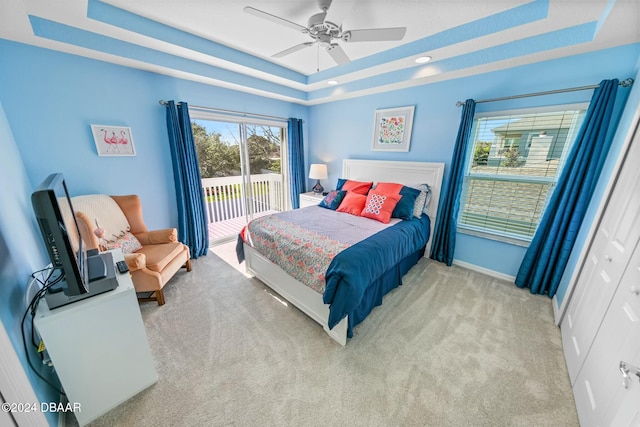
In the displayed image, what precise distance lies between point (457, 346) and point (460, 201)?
181 centimetres

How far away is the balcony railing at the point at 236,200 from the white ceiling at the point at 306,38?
6.08ft

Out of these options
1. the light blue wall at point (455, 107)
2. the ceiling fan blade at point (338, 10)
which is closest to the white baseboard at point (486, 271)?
the light blue wall at point (455, 107)

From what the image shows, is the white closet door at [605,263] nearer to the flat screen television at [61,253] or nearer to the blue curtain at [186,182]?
the flat screen television at [61,253]

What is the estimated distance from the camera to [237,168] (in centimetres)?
401

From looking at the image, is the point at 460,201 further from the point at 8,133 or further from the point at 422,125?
the point at 8,133

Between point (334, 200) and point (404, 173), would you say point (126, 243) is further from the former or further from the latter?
point (404, 173)

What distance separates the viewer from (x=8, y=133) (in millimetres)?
1754

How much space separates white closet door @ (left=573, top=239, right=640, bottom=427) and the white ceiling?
1.77 metres

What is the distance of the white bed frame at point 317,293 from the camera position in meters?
1.92

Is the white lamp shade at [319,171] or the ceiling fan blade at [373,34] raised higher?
the ceiling fan blade at [373,34]

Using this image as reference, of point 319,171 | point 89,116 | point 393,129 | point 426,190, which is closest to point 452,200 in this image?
point 426,190

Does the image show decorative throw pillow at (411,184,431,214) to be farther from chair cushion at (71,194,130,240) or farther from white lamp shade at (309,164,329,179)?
chair cushion at (71,194,130,240)

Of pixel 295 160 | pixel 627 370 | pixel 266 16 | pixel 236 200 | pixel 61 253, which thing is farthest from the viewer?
pixel 236 200

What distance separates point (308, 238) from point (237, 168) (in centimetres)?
258
